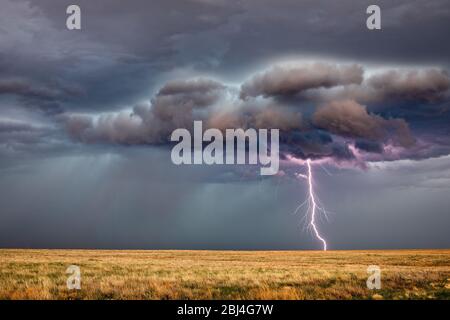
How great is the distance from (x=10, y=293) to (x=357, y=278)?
16.8 m

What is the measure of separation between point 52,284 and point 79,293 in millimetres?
3664

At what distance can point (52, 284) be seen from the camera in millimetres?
20875
